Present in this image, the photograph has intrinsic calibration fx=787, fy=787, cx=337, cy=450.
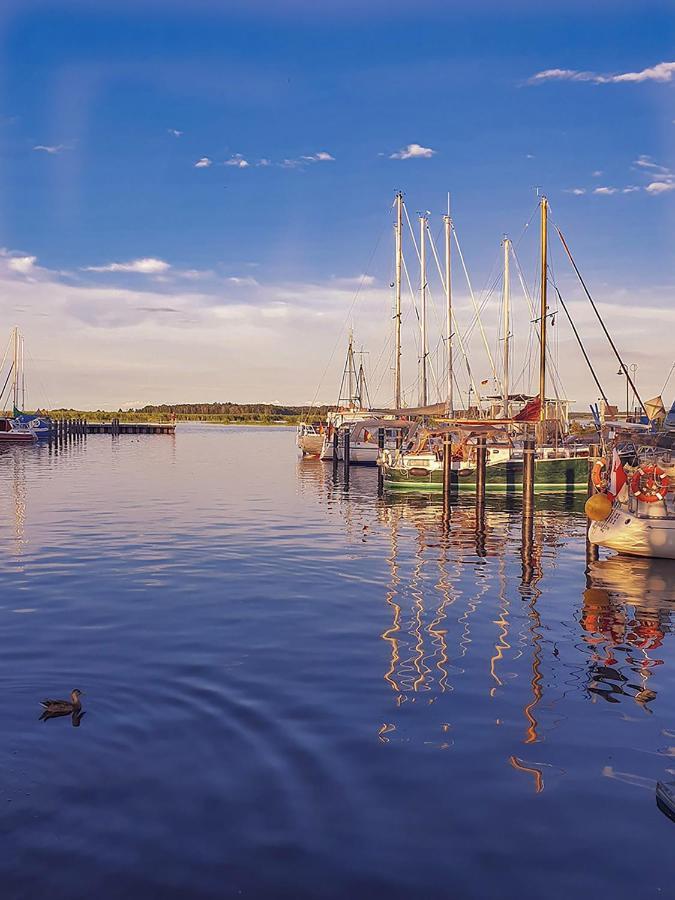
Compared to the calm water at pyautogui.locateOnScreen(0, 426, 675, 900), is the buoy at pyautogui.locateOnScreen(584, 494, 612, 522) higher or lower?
higher

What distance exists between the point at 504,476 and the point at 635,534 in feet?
66.4

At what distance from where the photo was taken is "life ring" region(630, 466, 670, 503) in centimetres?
2220

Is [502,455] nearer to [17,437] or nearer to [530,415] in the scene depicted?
[530,415]

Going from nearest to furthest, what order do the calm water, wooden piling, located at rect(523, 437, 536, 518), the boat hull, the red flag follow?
1. the calm water
2. wooden piling, located at rect(523, 437, 536, 518)
3. the red flag
4. the boat hull

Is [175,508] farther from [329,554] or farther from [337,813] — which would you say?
[337,813]

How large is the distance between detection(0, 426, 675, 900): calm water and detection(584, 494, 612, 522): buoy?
1403 millimetres

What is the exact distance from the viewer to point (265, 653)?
513 inches

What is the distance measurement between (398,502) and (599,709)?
3120 centimetres

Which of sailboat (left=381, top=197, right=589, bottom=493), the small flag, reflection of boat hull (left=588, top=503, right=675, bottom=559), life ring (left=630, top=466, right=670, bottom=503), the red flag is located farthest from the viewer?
the red flag

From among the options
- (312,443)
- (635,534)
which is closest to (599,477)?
(635,534)

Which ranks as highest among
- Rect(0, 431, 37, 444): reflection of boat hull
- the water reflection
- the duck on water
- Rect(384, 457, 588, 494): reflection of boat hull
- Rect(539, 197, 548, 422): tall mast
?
Rect(539, 197, 548, 422): tall mast

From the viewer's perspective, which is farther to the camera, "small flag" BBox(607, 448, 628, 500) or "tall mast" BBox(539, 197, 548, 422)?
"tall mast" BBox(539, 197, 548, 422)

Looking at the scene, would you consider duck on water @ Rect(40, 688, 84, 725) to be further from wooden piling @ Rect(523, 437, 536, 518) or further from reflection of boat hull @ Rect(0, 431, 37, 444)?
reflection of boat hull @ Rect(0, 431, 37, 444)

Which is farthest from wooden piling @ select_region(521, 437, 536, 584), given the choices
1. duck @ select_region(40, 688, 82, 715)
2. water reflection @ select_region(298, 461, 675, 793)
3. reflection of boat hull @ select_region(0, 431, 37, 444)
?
reflection of boat hull @ select_region(0, 431, 37, 444)
